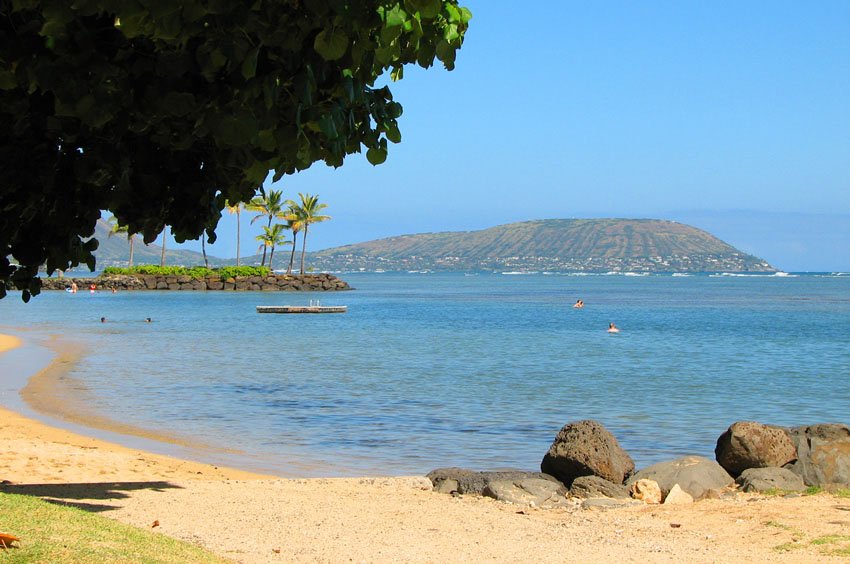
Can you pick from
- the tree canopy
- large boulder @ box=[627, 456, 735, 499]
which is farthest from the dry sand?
the tree canopy

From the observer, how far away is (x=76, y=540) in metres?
6.58

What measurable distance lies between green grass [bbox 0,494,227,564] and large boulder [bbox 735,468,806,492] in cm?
712

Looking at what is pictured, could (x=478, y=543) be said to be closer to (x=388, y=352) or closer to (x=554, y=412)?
(x=554, y=412)

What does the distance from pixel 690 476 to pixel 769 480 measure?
96cm

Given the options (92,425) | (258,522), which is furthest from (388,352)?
(258,522)

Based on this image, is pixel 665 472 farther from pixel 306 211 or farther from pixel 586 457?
pixel 306 211

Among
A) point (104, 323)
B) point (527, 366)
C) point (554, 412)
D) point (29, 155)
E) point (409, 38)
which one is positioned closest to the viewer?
point (409, 38)

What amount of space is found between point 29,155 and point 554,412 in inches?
705

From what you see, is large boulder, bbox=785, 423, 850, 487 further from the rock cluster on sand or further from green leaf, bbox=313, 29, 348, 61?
green leaf, bbox=313, 29, 348, 61

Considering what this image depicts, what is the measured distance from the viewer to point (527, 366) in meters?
31.4

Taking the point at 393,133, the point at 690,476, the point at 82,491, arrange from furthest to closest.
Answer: the point at 690,476
the point at 82,491
the point at 393,133

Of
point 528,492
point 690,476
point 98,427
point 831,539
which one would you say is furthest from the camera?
point 98,427

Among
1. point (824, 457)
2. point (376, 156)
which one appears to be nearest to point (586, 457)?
point (824, 457)

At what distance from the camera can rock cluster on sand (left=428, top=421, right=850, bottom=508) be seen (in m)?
11.5
